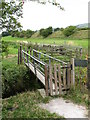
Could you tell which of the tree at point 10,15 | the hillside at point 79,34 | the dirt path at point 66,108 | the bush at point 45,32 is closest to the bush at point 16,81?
the dirt path at point 66,108

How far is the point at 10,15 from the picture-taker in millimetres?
1641

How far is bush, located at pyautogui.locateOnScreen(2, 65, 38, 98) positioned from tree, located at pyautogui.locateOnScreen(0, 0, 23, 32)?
423cm

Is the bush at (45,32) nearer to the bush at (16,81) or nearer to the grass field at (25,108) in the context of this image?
the bush at (16,81)

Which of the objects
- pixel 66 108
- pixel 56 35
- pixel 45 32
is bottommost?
pixel 66 108

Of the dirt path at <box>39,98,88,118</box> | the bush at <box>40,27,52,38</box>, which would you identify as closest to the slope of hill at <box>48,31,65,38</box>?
the bush at <box>40,27,52,38</box>

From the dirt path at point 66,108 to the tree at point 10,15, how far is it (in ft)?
7.39

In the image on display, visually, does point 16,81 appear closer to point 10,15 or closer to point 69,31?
point 10,15

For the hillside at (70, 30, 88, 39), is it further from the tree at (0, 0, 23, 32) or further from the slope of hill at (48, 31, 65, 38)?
the tree at (0, 0, 23, 32)

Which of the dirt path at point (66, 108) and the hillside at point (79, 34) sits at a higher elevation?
the hillside at point (79, 34)

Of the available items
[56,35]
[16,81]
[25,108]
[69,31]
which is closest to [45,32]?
[56,35]

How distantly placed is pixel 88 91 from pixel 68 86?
582mm

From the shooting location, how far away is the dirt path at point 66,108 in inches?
128

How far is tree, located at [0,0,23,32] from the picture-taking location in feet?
5.26

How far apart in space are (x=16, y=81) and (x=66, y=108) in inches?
128
